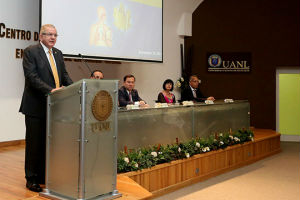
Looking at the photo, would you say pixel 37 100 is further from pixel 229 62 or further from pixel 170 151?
pixel 229 62

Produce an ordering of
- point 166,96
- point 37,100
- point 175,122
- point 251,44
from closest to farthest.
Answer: point 37,100
point 175,122
point 166,96
point 251,44

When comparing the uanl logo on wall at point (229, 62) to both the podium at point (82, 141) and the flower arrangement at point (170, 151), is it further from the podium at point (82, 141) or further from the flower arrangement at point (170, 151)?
the podium at point (82, 141)

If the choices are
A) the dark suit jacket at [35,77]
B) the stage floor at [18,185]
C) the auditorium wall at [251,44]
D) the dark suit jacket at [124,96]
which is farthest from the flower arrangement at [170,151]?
the auditorium wall at [251,44]

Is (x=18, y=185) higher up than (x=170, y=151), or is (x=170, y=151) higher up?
(x=170, y=151)

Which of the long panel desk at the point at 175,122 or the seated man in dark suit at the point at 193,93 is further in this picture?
the seated man in dark suit at the point at 193,93

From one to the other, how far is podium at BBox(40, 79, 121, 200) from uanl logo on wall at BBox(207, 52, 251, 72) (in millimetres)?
6501

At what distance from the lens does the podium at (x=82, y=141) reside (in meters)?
2.73

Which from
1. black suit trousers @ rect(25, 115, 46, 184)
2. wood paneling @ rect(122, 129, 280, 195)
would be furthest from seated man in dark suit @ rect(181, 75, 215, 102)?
black suit trousers @ rect(25, 115, 46, 184)

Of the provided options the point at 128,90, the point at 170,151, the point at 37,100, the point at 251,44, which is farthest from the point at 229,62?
the point at 37,100

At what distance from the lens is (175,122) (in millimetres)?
4773

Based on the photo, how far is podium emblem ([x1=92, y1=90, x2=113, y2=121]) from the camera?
2.80 metres

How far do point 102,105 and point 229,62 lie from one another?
667cm

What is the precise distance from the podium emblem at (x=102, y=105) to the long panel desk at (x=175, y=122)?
106 centimetres

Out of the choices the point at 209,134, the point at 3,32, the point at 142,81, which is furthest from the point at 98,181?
the point at 142,81
